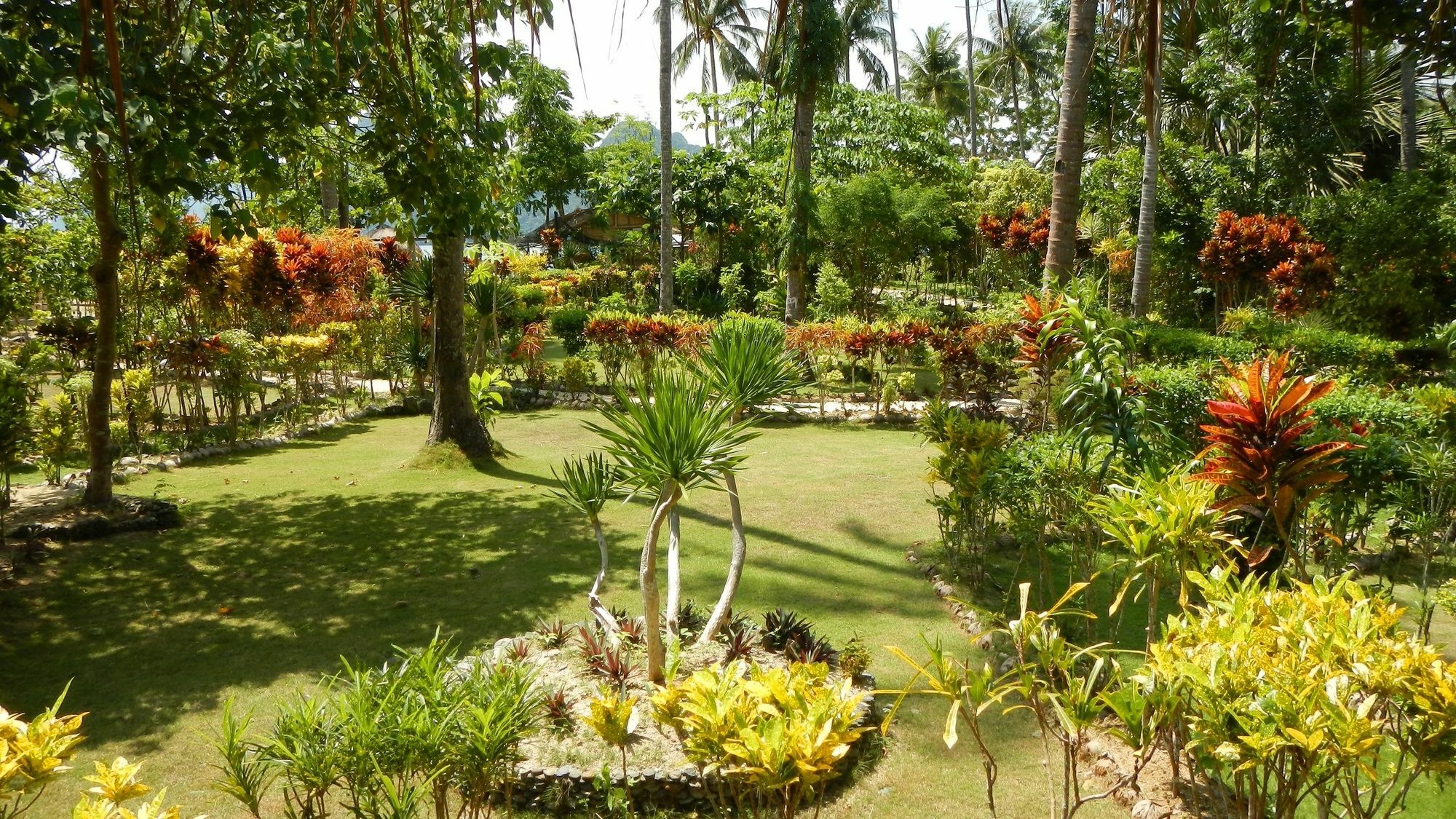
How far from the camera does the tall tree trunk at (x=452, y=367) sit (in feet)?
29.1

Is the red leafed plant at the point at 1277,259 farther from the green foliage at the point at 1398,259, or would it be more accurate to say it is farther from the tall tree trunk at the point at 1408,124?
the tall tree trunk at the point at 1408,124

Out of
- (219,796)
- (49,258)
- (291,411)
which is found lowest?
(219,796)

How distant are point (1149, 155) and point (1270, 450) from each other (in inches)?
354

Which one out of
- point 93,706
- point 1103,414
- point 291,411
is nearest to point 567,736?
point 93,706

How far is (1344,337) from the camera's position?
970 cm

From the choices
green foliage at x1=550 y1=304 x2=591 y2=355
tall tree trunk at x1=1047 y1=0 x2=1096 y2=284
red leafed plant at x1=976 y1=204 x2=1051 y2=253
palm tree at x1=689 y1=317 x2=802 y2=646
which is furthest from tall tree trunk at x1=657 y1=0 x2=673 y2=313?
palm tree at x1=689 y1=317 x2=802 y2=646

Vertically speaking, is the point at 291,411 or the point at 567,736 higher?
the point at 291,411

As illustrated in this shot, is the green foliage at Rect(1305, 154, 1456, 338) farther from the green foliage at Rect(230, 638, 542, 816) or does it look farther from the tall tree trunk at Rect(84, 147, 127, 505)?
the tall tree trunk at Rect(84, 147, 127, 505)

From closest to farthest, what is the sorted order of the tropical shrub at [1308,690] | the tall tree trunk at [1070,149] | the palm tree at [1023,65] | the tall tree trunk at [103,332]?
the tropical shrub at [1308,690] < the tall tree trunk at [103,332] < the tall tree trunk at [1070,149] < the palm tree at [1023,65]

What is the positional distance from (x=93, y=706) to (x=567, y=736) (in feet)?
7.68

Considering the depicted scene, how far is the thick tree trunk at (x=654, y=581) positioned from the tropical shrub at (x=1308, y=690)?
184 cm

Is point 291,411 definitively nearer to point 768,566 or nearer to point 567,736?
point 768,566

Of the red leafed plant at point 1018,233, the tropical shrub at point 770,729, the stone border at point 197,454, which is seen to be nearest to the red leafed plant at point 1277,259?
the red leafed plant at point 1018,233

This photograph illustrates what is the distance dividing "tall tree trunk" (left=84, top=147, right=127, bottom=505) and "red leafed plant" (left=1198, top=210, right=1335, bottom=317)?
552 inches
